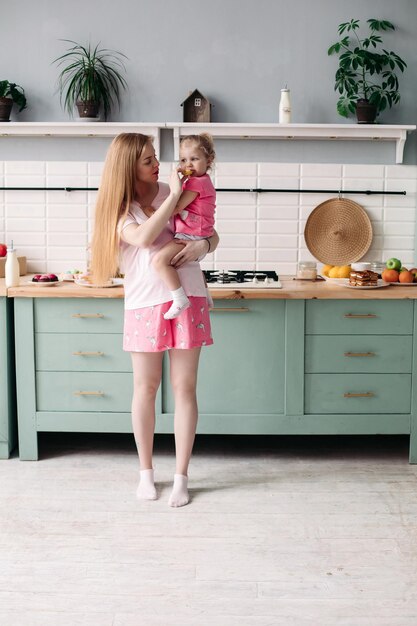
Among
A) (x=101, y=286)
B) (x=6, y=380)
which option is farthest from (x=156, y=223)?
(x=6, y=380)

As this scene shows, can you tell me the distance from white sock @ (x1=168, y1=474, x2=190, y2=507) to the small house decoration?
74.5 inches

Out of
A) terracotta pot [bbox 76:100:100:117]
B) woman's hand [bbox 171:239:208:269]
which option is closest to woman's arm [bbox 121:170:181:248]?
woman's hand [bbox 171:239:208:269]

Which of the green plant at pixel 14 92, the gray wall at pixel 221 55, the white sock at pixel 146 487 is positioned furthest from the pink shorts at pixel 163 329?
the green plant at pixel 14 92

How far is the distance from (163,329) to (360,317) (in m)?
1.01

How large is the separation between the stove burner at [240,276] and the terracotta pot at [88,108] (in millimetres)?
1023

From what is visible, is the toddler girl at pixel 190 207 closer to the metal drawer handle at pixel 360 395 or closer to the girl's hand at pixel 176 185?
the girl's hand at pixel 176 185

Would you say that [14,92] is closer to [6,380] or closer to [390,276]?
[6,380]

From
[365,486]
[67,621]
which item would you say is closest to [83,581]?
[67,621]

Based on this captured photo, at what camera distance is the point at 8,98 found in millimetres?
3863

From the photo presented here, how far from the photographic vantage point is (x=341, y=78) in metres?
3.85

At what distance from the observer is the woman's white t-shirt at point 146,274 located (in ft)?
9.29

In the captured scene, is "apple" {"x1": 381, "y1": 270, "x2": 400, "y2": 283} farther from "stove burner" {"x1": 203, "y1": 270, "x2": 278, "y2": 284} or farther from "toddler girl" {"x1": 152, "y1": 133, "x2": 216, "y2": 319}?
"toddler girl" {"x1": 152, "y1": 133, "x2": 216, "y2": 319}

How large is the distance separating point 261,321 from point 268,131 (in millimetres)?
1095

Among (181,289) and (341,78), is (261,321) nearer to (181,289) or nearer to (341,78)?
(181,289)
